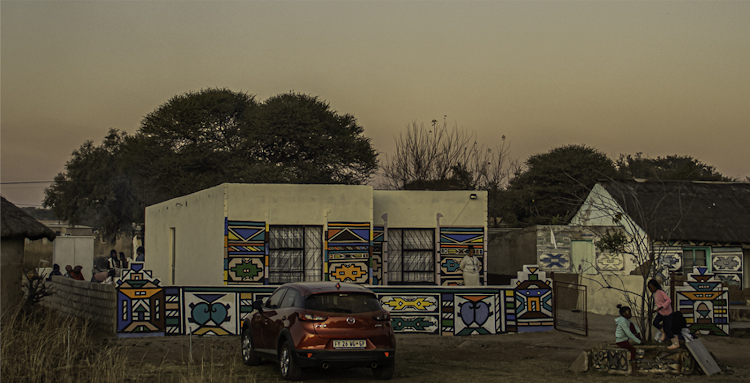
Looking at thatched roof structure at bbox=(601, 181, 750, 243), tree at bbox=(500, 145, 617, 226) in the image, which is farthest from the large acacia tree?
thatched roof structure at bbox=(601, 181, 750, 243)

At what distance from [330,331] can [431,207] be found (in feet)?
36.0

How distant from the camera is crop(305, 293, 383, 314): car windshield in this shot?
1066cm

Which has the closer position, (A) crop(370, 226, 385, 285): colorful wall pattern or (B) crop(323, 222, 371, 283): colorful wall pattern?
(B) crop(323, 222, 371, 283): colorful wall pattern

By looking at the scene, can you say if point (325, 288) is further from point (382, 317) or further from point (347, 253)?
point (347, 253)

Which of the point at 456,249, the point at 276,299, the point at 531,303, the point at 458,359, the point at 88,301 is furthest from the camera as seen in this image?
the point at 456,249

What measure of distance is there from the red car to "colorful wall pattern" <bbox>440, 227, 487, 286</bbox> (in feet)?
32.1

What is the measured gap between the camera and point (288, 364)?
417 inches

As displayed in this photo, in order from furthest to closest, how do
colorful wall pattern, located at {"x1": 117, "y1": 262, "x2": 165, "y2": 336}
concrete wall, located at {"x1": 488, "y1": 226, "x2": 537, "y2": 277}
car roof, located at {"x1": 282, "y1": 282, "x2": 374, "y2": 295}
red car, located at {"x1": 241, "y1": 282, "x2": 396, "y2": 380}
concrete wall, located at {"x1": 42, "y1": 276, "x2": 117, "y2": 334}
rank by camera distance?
concrete wall, located at {"x1": 488, "y1": 226, "x2": 537, "y2": 277} → concrete wall, located at {"x1": 42, "y1": 276, "x2": 117, "y2": 334} → colorful wall pattern, located at {"x1": 117, "y1": 262, "x2": 165, "y2": 336} → car roof, located at {"x1": 282, "y1": 282, "x2": 374, "y2": 295} → red car, located at {"x1": 241, "y1": 282, "x2": 396, "y2": 380}

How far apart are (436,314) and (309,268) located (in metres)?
4.31

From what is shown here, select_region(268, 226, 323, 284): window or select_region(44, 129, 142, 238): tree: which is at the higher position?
select_region(44, 129, 142, 238): tree

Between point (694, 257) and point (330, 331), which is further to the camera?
point (694, 257)

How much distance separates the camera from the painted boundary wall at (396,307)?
15414mm

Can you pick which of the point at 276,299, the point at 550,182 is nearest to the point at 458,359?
the point at 276,299

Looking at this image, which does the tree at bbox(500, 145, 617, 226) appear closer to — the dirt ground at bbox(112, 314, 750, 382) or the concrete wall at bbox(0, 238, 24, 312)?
the dirt ground at bbox(112, 314, 750, 382)
